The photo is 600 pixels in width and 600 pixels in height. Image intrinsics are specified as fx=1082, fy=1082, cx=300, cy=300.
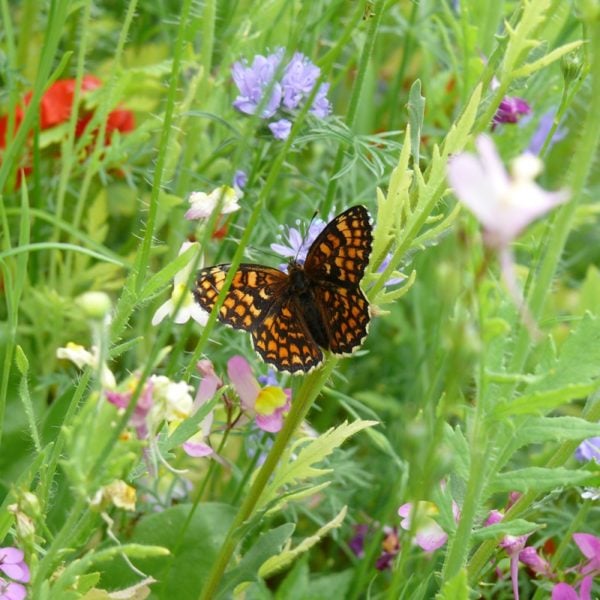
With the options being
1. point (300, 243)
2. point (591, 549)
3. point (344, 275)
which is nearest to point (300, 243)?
point (300, 243)

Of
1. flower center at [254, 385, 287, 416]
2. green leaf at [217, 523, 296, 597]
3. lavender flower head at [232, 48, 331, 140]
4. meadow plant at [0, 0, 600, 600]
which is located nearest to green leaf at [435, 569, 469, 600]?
meadow plant at [0, 0, 600, 600]

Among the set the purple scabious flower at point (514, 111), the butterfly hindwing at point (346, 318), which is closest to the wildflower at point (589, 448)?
the butterfly hindwing at point (346, 318)

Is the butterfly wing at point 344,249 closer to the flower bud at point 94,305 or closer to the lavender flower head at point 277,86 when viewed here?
the lavender flower head at point 277,86

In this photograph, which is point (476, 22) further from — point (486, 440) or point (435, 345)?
point (486, 440)

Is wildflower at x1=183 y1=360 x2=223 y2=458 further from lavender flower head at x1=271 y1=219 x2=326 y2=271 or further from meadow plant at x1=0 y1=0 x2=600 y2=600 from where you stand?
lavender flower head at x1=271 y1=219 x2=326 y2=271

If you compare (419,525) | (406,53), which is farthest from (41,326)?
(419,525)
